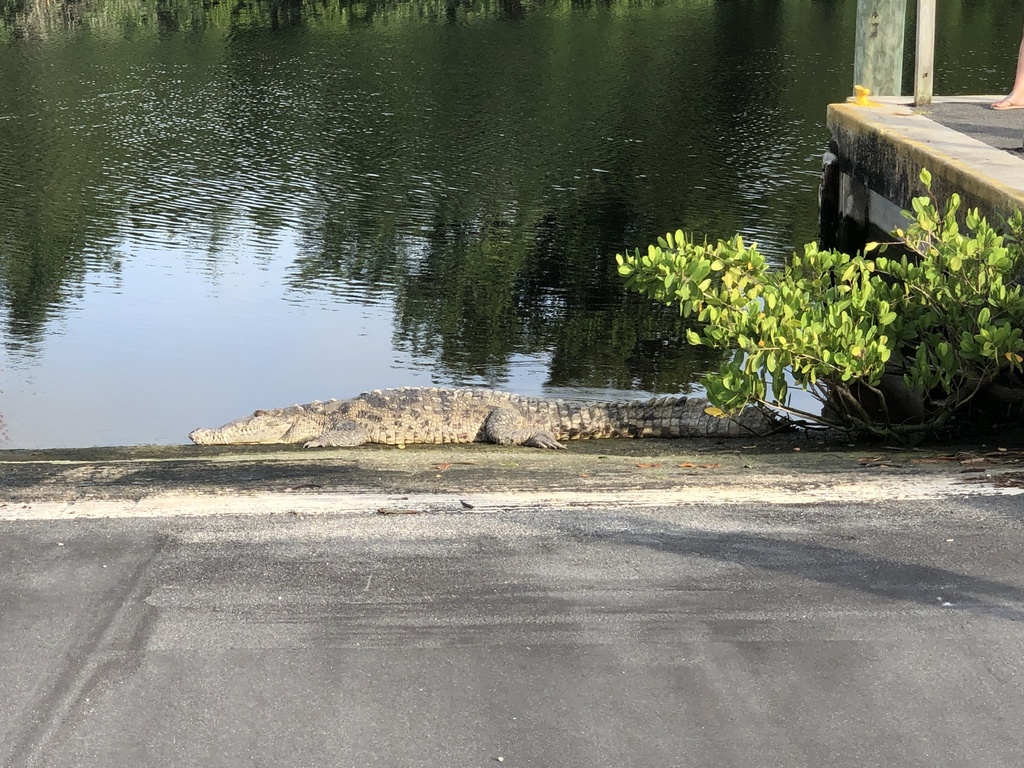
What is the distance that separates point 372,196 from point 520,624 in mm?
11543

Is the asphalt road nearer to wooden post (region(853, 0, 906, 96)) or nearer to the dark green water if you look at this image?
the dark green water

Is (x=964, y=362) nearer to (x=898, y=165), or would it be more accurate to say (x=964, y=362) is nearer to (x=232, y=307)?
(x=898, y=165)

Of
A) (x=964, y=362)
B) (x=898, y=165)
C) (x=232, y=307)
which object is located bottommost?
(x=232, y=307)

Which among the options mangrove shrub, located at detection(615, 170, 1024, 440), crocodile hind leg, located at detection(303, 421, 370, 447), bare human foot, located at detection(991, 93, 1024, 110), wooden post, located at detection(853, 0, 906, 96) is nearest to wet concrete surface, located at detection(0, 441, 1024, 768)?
mangrove shrub, located at detection(615, 170, 1024, 440)

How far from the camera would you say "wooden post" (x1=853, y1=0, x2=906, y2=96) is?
1051 cm

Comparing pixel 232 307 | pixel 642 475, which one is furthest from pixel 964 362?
pixel 232 307

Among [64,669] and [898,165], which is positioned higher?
[898,165]

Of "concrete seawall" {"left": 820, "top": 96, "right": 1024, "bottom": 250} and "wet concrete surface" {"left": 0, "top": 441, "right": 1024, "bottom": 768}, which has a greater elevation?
"concrete seawall" {"left": 820, "top": 96, "right": 1024, "bottom": 250}

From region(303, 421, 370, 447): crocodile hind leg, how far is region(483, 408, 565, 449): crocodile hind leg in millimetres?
768

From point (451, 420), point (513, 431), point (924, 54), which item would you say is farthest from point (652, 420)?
point (924, 54)

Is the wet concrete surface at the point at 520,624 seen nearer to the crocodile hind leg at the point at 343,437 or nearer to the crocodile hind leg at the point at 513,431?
the crocodile hind leg at the point at 513,431

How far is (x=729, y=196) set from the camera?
13.7m

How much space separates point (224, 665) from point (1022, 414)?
158 inches

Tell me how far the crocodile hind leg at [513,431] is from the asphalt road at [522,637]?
3.25 meters
